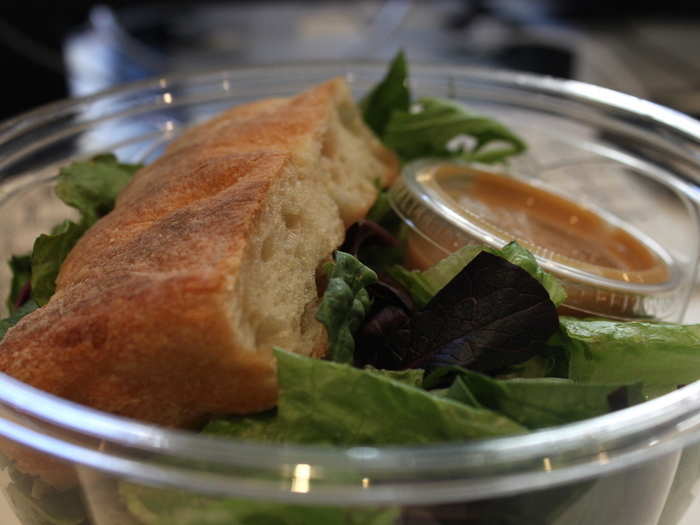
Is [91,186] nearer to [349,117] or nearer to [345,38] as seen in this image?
[349,117]

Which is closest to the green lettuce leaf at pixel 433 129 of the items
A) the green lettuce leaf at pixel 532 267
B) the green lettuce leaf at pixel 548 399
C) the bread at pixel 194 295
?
the bread at pixel 194 295

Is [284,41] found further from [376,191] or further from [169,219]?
[169,219]

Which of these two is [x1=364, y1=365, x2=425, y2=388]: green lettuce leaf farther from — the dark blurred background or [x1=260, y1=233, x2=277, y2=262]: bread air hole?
the dark blurred background

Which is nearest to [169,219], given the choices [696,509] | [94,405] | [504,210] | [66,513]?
[94,405]

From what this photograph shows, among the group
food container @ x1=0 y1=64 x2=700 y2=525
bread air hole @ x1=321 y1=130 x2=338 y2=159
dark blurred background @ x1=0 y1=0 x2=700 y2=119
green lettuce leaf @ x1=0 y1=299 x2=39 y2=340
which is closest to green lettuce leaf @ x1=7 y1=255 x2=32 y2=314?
green lettuce leaf @ x1=0 y1=299 x2=39 y2=340

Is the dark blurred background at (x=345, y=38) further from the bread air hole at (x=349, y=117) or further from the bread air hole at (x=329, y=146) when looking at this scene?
the bread air hole at (x=329, y=146)
